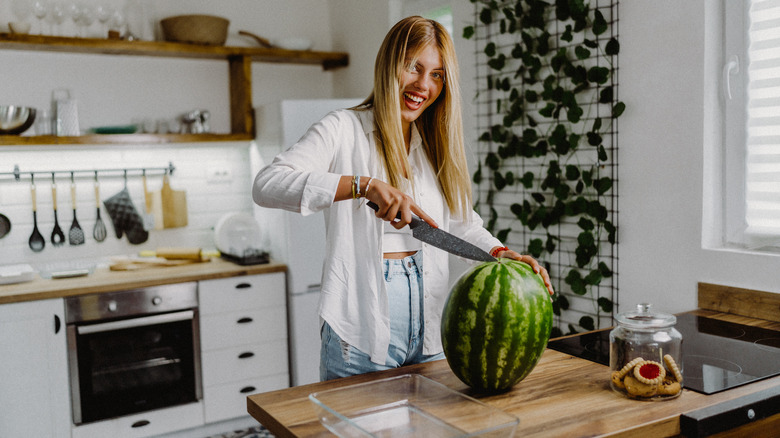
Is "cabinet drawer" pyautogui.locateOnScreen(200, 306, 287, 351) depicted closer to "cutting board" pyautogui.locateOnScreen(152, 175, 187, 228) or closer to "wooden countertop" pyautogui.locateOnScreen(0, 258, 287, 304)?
"wooden countertop" pyautogui.locateOnScreen(0, 258, 287, 304)

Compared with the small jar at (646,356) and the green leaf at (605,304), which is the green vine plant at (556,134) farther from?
the small jar at (646,356)

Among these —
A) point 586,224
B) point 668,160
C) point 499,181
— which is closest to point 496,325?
point 668,160

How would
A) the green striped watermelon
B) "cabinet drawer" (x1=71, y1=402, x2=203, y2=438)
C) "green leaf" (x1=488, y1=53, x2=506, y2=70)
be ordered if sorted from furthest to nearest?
"cabinet drawer" (x1=71, y1=402, x2=203, y2=438) → "green leaf" (x1=488, y1=53, x2=506, y2=70) → the green striped watermelon

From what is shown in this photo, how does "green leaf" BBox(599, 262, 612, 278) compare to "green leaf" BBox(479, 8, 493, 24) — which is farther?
"green leaf" BBox(479, 8, 493, 24)

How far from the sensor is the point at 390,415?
118cm

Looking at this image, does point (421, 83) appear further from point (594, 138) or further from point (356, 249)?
point (594, 138)

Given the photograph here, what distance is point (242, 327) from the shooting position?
11.3 ft

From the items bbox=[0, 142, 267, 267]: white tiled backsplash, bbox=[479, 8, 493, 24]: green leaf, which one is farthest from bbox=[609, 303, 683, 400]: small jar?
bbox=[0, 142, 267, 267]: white tiled backsplash

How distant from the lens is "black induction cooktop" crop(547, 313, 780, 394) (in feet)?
4.75

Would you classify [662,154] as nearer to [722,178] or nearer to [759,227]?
[722,178]

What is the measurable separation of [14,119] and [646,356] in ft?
10.4

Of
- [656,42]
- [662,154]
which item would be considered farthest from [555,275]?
[656,42]

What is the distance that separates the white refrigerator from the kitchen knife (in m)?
2.12

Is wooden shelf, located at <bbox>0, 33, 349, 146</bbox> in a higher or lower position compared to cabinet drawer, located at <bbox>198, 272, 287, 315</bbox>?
higher
